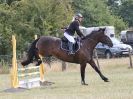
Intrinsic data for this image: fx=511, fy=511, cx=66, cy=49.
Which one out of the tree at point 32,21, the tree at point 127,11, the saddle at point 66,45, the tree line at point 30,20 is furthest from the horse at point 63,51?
the tree at point 127,11

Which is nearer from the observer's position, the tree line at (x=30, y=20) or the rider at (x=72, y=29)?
the rider at (x=72, y=29)

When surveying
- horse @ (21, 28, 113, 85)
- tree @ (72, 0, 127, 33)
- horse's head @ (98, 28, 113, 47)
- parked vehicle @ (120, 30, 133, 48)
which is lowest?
horse @ (21, 28, 113, 85)

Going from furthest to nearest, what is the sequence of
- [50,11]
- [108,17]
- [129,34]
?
[108,17] < [129,34] < [50,11]

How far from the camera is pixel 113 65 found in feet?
110

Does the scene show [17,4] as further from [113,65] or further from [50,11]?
[113,65]

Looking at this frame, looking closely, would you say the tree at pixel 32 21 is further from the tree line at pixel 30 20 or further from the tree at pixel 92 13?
the tree at pixel 92 13

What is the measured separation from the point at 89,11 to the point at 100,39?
5100cm

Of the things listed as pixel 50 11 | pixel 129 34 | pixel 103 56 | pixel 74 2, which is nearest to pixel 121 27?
pixel 74 2

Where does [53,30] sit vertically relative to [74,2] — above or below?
below

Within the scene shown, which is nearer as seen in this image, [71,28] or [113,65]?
[71,28]

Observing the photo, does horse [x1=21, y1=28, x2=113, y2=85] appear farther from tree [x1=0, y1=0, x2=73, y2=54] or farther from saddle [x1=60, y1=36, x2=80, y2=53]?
tree [x1=0, y1=0, x2=73, y2=54]

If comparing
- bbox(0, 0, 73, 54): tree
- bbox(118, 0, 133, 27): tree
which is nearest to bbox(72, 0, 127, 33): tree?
bbox(118, 0, 133, 27): tree

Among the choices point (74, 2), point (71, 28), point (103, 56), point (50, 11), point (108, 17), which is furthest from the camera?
point (108, 17)

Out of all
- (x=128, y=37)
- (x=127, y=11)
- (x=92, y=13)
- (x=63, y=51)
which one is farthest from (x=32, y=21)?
(x=127, y=11)
